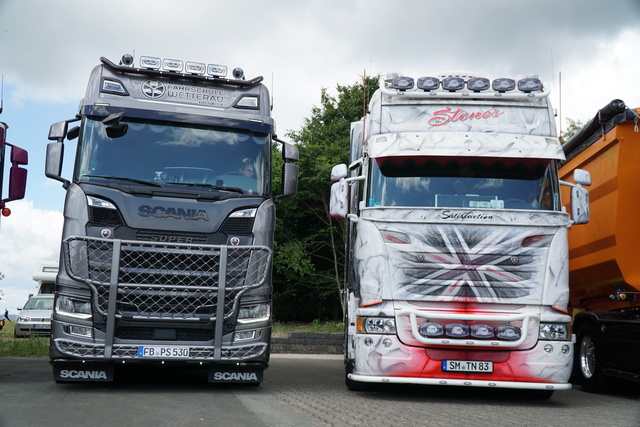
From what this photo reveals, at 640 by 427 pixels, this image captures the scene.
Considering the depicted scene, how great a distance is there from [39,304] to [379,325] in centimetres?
1952

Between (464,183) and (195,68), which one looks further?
(195,68)

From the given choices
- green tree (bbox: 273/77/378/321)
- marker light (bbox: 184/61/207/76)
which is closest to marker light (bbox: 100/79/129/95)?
marker light (bbox: 184/61/207/76)

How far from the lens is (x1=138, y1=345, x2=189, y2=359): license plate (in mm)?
8898

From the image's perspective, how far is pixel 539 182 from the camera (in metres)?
9.38

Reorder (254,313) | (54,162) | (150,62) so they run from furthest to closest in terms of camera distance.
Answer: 1. (150,62)
2. (54,162)
3. (254,313)

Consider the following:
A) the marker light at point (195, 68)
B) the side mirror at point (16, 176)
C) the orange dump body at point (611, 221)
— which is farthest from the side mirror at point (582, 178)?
the side mirror at point (16, 176)

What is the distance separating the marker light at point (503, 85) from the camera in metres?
9.96

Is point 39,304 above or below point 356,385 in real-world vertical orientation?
above

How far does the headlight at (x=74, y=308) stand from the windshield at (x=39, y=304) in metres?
17.3

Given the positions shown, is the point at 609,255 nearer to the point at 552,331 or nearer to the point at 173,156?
the point at 552,331

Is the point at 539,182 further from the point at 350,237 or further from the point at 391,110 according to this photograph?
the point at 350,237

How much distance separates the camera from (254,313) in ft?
30.8

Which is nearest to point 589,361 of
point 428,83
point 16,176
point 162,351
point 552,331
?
point 552,331

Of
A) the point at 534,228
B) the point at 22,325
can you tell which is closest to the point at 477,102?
the point at 534,228
